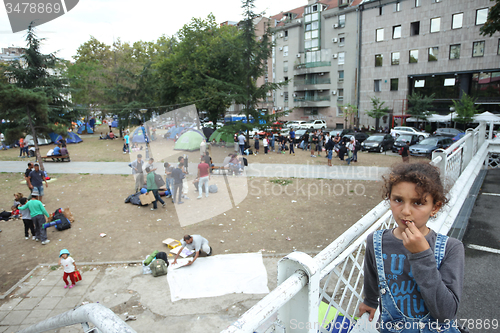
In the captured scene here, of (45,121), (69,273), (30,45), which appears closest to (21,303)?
(69,273)

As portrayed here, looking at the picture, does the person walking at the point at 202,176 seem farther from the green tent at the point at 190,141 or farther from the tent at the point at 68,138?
the tent at the point at 68,138

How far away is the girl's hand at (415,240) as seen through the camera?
1353 millimetres

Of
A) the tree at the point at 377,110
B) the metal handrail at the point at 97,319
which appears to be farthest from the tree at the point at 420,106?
the metal handrail at the point at 97,319

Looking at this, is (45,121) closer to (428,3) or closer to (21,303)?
(21,303)

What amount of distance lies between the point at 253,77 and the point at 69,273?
20440 millimetres

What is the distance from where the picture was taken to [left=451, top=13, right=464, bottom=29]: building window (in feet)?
108

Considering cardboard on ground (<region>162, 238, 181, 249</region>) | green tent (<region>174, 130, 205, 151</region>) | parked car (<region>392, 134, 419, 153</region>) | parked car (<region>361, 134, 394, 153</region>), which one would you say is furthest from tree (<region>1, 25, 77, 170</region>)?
parked car (<region>392, 134, 419, 153</region>)

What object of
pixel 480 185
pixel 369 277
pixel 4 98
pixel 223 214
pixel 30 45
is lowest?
pixel 223 214

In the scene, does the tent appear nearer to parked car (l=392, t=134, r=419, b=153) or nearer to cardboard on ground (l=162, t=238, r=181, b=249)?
cardboard on ground (l=162, t=238, r=181, b=249)

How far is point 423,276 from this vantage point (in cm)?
140

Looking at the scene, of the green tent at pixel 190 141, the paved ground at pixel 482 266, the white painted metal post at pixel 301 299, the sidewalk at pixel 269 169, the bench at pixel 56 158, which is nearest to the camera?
the white painted metal post at pixel 301 299

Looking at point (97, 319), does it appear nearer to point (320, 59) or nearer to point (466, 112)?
point (466, 112)

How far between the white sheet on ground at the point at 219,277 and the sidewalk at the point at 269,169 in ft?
26.8

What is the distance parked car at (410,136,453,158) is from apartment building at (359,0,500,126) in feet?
56.0
